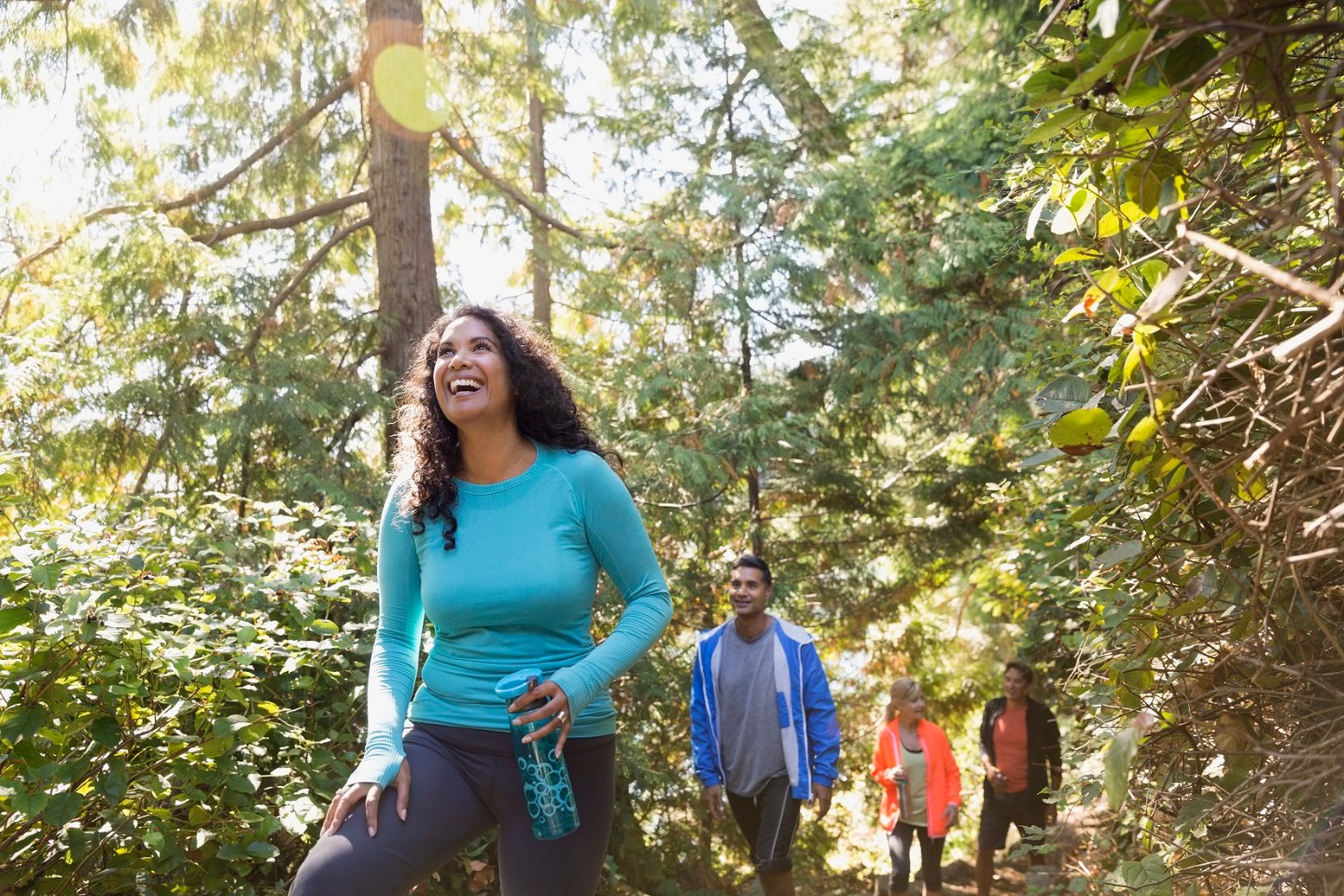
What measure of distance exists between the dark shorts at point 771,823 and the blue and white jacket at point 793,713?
0.24ft

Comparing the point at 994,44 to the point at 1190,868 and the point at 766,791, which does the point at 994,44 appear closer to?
the point at 766,791

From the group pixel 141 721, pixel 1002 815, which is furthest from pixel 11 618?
pixel 1002 815

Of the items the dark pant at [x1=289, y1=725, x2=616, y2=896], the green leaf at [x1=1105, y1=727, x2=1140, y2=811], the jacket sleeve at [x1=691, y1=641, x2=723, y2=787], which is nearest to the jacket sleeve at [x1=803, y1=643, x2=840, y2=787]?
the jacket sleeve at [x1=691, y1=641, x2=723, y2=787]

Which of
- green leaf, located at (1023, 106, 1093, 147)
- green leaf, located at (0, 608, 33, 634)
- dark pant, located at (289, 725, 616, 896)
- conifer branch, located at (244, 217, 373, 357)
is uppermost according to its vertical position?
conifer branch, located at (244, 217, 373, 357)

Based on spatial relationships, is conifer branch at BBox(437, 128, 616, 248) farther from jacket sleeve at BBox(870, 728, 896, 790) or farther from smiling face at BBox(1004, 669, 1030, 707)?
jacket sleeve at BBox(870, 728, 896, 790)

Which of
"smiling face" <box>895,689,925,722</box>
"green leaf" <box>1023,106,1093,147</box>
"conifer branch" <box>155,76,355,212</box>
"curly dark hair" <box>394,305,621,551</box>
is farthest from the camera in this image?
"conifer branch" <box>155,76,355,212</box>

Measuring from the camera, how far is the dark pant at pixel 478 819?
2242 millimetres

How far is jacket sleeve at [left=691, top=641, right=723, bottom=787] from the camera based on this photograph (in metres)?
5.67

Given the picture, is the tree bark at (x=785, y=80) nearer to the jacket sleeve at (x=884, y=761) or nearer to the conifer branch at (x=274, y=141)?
the conifer branch at (x=274, y=141)

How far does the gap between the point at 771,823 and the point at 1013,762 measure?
129 inches

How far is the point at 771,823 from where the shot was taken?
5410mm

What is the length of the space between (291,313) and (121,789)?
6.93 meters

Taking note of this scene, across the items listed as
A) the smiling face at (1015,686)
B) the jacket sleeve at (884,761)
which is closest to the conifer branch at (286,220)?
the jacket sleeve at (884,761)

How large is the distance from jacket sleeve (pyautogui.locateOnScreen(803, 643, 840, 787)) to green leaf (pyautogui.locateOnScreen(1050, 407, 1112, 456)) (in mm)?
3949
